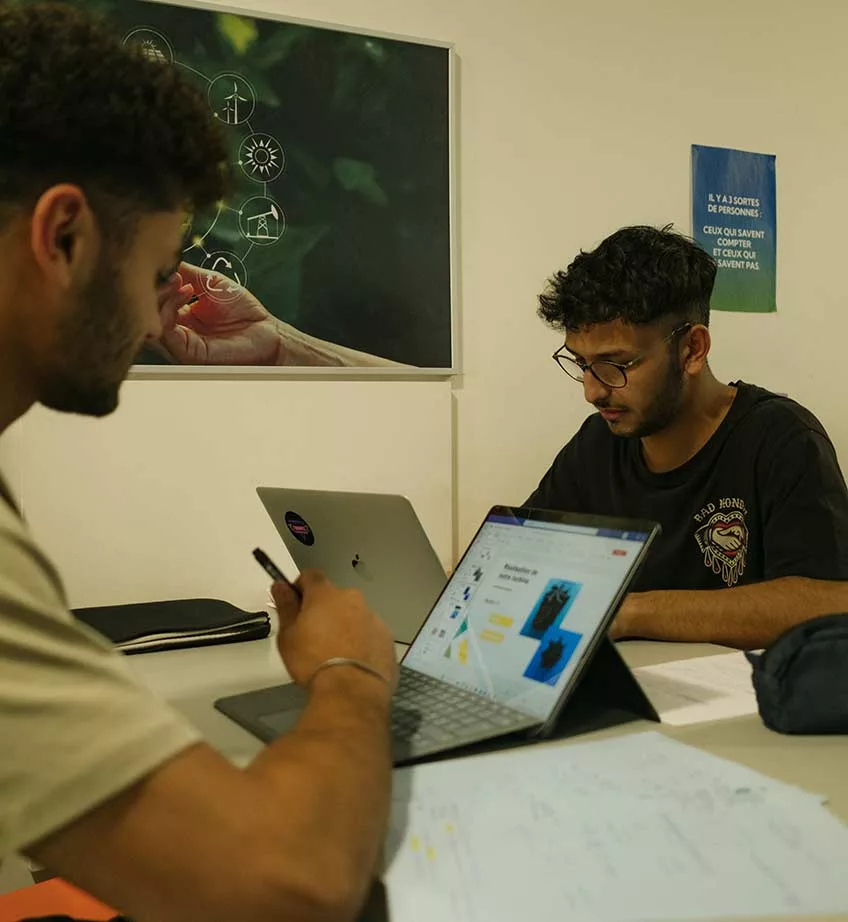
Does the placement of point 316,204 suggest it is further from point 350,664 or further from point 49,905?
point 49,905

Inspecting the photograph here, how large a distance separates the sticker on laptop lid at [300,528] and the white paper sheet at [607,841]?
554mm

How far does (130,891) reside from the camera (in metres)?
0.53

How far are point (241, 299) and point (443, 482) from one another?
0.55 m

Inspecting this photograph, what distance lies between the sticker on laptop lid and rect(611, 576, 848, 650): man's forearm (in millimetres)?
458

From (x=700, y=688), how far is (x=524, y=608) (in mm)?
247

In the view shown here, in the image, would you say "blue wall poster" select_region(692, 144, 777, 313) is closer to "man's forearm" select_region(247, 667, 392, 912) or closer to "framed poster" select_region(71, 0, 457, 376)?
"framed poster" select_region(71, 0, 457, 376)

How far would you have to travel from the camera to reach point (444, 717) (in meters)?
0.86

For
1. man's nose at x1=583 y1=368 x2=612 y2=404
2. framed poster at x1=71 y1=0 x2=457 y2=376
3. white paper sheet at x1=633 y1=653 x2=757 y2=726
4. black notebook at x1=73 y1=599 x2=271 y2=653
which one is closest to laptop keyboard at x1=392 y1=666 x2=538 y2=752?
white paper sheet at x1=633 y1=653 x2=757 y2=726

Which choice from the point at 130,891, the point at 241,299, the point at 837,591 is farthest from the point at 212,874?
the point at 241,299

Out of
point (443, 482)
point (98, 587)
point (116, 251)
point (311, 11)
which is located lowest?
point (98, 587)

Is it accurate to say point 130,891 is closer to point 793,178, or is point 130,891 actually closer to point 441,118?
point 441,118

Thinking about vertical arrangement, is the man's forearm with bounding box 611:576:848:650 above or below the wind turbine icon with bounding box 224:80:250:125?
below

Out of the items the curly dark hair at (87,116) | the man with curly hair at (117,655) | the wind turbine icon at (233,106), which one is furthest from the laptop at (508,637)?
the wind turbine icon at (233,106)

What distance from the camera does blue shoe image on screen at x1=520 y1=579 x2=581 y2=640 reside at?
897 mm
